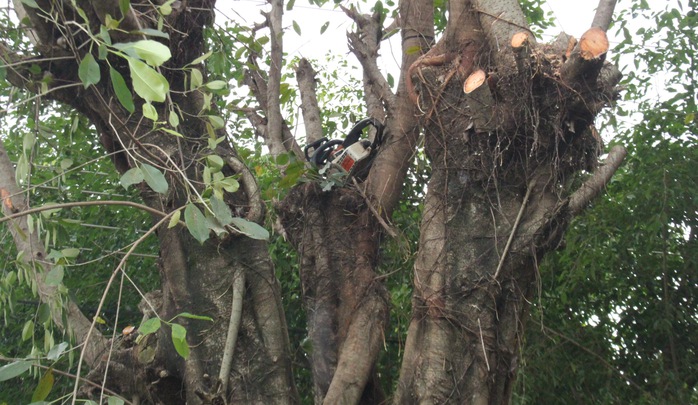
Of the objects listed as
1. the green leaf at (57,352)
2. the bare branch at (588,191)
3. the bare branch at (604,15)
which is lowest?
the green leaf at (57,352)

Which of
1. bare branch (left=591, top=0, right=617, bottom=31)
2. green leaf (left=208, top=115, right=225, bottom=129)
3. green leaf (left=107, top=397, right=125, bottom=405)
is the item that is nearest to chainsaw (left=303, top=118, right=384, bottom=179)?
green leaf (left=208, top=115, right=225, bottom=129)

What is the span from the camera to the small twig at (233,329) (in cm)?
297

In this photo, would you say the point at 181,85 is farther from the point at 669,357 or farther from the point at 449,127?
the point at 669,357

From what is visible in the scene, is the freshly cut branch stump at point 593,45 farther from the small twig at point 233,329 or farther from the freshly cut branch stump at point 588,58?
the small twig at point 233,329

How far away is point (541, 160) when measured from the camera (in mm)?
3078

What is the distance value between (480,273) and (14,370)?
66.5 inches

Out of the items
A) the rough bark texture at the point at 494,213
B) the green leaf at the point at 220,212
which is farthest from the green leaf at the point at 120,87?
the rough bark texture at the point at 494,213

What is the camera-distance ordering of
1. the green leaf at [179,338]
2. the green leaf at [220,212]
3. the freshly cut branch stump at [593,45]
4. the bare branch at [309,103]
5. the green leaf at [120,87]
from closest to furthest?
the green leaf at [120,87]
the green leaf at [179,338]
the green leaf at [220,212]
the freshly cut branch stump at [593,45]
the bare branch at [309,103]

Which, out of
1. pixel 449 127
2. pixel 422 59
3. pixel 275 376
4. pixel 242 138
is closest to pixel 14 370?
pixel 275 376

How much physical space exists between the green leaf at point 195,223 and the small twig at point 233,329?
0.90 metres

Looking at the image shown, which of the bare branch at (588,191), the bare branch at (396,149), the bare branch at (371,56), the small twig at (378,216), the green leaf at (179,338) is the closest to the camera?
the green leaf at (179,338)

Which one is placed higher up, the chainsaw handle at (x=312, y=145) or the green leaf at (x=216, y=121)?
the chainsaw handle at (x=312, y=145)

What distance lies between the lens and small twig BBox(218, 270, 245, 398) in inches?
117

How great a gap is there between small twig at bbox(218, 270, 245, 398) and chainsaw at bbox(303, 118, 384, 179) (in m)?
0.84
